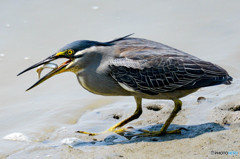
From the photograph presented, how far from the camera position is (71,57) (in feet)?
18.7

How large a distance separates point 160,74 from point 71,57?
118cm

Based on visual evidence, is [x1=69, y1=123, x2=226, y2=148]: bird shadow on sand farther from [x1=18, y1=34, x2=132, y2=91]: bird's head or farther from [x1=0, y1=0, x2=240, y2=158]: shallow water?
[x1=18, y1=34, x2=132, y2=91]: bird's head

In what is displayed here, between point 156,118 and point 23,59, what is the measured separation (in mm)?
3929

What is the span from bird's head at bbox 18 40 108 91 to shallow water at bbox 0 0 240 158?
0.90 m

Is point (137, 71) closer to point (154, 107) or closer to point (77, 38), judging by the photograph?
point (154, 107)

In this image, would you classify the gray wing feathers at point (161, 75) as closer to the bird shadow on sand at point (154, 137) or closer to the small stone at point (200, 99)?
the bird shadow on sand at point (154, 137)

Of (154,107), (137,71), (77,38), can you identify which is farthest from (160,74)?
(77,38)

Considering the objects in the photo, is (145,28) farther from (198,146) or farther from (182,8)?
(198,146)

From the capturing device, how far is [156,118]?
20.6ft

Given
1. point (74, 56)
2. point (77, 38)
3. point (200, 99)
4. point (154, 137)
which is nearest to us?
point (154, 137)

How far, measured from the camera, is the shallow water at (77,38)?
21.5 ft

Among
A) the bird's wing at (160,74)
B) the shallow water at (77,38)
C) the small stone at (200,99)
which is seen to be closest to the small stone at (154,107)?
the shallow water at (77,38)

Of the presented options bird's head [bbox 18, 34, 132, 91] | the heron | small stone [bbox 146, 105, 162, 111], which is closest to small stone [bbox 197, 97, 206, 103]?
small stone [bbox 146, 105, 162, 111]

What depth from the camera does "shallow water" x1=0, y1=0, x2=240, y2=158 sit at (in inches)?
257
